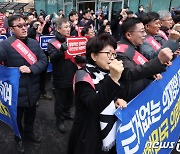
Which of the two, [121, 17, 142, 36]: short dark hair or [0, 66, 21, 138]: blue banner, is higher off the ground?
[121, 17, 142, 36]: short dark hair

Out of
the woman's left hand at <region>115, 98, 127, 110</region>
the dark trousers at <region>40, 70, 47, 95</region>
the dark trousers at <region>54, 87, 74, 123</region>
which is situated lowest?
the dark trousers at <region>40, 70, 47, 95</region>

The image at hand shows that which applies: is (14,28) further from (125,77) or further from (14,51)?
(125,77)

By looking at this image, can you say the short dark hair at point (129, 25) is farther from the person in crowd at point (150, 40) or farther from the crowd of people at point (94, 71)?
the person in crowd at point (150, 40)

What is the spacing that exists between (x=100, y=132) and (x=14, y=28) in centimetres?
174

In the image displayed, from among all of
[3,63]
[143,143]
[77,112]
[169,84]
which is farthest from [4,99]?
[169,84]

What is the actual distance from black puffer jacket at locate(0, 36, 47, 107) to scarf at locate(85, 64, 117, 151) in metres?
1.24

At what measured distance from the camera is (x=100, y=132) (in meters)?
1.75

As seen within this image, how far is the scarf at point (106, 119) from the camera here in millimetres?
1657

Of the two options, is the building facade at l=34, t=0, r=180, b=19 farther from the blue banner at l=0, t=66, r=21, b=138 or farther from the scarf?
the scarf

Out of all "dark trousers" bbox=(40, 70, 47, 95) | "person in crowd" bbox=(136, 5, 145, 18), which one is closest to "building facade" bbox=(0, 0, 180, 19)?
"person in crowd" bbox=(136, 5, 145, 18)

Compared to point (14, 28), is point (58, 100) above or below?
below

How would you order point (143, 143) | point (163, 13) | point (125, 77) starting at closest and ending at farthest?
point (125, 77) < point (143, 143) < point (163, 13)

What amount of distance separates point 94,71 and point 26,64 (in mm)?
1317

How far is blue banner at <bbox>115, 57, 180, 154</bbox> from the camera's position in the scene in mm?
1680
